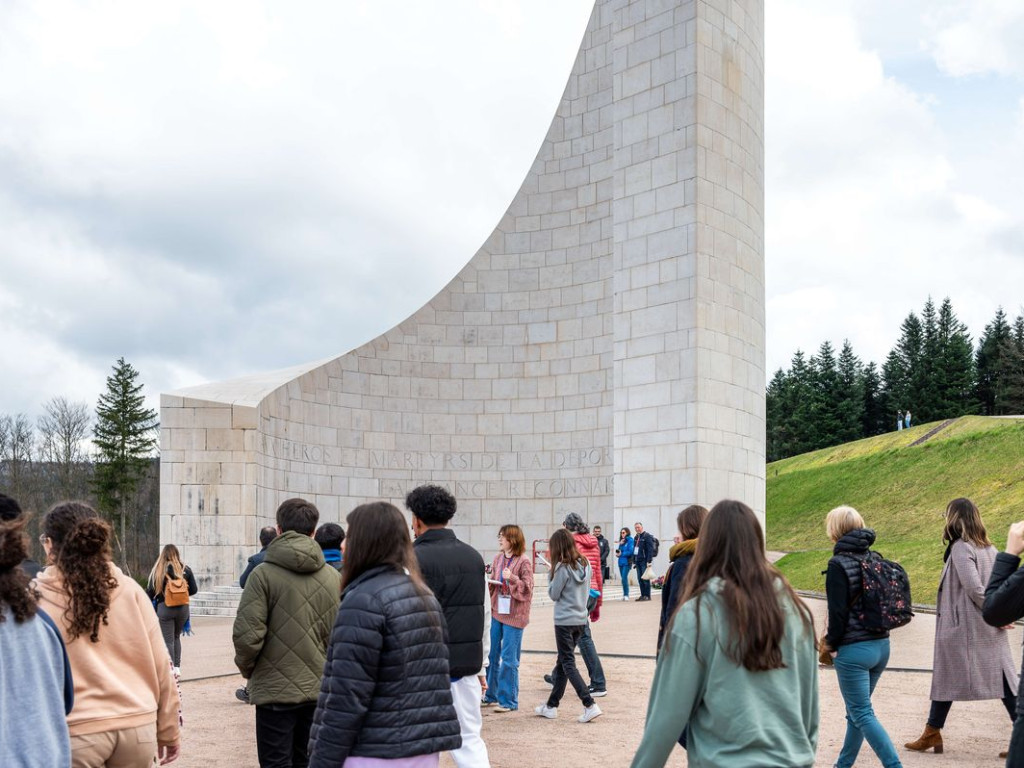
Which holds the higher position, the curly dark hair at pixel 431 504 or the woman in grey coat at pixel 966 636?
the curly dark hair at pixel 431 504

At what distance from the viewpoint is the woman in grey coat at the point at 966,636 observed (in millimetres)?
6086

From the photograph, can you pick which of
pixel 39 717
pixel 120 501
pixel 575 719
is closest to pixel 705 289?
pixel 575 719

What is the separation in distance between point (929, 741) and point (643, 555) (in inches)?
380

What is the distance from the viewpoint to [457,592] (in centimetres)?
501

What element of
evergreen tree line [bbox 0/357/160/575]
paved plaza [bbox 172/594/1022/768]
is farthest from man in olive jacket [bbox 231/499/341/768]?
evergreen tree line [bbox 0/357/160/575]

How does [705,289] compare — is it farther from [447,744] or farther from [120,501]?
[120,501]

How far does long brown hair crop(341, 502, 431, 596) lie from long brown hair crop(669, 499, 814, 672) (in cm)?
107

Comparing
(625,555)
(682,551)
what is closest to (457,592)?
(682,551)

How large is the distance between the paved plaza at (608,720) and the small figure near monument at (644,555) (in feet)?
15.3

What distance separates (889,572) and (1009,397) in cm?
5734

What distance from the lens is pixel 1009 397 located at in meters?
56.7

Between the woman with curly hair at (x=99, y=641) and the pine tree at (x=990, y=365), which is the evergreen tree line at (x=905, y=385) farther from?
the woman with curly hair at (x=99, y=641)

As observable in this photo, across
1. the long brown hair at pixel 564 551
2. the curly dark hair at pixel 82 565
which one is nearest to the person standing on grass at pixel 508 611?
the long brown hair at pixel 564 551

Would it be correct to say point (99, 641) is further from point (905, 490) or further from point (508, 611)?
point (905, 490)
